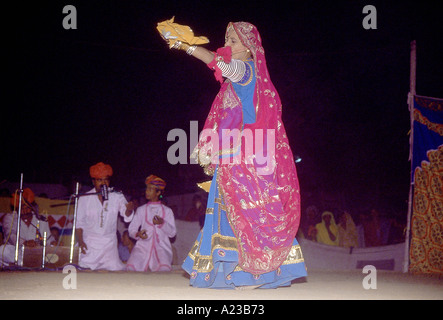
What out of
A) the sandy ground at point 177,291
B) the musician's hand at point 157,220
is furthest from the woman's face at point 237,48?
the musician's hand at point 157,220

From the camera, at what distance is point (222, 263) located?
405cm

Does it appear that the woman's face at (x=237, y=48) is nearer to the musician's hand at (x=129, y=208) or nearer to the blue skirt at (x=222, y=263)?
the blue skirt at (x=222, y=263)

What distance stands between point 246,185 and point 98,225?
4.62m

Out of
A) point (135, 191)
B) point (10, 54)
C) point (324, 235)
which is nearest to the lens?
point (10, 54)

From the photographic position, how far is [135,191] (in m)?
13.5

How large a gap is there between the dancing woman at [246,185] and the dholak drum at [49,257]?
381cm

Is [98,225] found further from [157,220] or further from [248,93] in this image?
[248,93]

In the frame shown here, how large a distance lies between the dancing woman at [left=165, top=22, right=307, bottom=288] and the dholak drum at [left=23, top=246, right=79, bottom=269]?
3.81m

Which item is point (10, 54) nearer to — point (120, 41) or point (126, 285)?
point (120, 41)

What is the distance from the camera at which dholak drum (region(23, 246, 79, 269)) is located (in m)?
7.21

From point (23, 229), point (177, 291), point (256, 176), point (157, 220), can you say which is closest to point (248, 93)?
point (256, 176)
